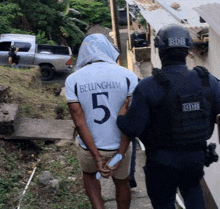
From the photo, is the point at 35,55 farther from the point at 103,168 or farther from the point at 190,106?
the point at 190,106

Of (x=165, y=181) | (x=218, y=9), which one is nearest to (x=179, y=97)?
(x=165, y=181)

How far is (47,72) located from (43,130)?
38.5ft

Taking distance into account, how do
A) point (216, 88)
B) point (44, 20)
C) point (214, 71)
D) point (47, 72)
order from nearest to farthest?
point (216, 88) → point (214, 71) → point (47, 72) → point (44, 20)

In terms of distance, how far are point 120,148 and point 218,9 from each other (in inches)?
99.7

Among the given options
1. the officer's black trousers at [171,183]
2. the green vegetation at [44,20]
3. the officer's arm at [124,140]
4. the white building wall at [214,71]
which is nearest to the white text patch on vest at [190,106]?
the officer's black trousers at [171,183]

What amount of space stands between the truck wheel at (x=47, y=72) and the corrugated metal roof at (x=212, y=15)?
41.9 ft

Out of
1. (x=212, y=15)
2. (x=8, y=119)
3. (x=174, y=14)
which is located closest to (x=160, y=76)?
(x=212, y=15)

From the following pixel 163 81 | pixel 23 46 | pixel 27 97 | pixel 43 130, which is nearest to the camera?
pixel 163 81

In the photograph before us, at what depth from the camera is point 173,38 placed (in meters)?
2.58

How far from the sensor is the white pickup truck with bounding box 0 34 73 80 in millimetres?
16578

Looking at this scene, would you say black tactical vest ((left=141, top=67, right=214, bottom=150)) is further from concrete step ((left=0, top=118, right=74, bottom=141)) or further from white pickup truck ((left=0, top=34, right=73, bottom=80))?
white pickup truck ((left=0, top=34, right=73, bottom=80))

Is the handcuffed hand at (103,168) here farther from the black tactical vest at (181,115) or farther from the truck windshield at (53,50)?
the truck windshield at (53,50)

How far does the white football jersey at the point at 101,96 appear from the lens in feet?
9.78

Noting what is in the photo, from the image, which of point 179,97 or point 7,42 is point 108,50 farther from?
point 7,42
